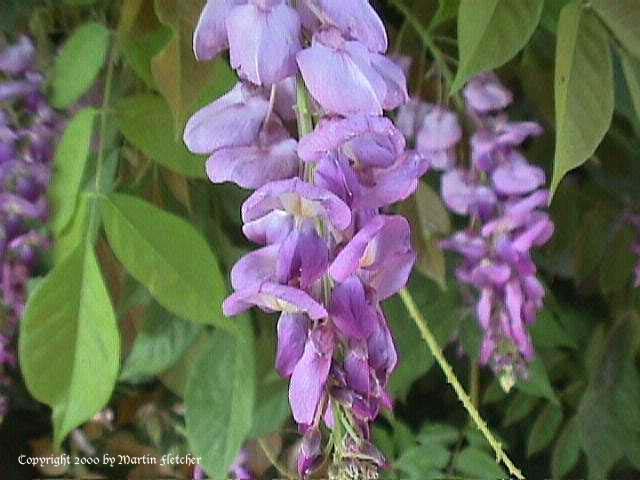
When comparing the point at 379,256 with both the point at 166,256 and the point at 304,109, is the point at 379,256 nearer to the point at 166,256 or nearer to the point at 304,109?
the point at 304,109

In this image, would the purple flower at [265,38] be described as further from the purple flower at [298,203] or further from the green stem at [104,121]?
the green stem at [104,121]

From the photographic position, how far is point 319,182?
0.91 feet

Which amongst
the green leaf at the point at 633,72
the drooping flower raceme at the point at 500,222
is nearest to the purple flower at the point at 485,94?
the drooping flower raceme at the point at 500,222

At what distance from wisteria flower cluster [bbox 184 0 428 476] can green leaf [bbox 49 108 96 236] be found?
21 cm

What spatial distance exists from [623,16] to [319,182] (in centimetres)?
23

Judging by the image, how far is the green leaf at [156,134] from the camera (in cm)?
50

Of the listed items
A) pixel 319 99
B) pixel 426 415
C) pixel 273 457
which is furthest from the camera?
pixel 426 415

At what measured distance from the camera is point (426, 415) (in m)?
0.91

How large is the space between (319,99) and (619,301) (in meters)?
0.60

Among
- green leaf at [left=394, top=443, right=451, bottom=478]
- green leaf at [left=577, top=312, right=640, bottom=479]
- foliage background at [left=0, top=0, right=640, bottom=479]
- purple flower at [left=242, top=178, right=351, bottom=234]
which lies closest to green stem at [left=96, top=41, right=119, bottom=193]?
foliage background at [left=0, top=0, right=640, bottom=479]

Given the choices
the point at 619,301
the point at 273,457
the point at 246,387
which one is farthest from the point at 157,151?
the point at 619,301

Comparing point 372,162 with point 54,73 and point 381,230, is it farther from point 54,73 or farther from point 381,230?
point 54,73

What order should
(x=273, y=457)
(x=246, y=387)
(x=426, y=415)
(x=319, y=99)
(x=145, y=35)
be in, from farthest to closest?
(x=426, y=415), (x=273, y=457), (x=246, y=387), (x=145, y=35), (x=319, y=99)

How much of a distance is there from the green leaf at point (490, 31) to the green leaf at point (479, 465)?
0.40m
